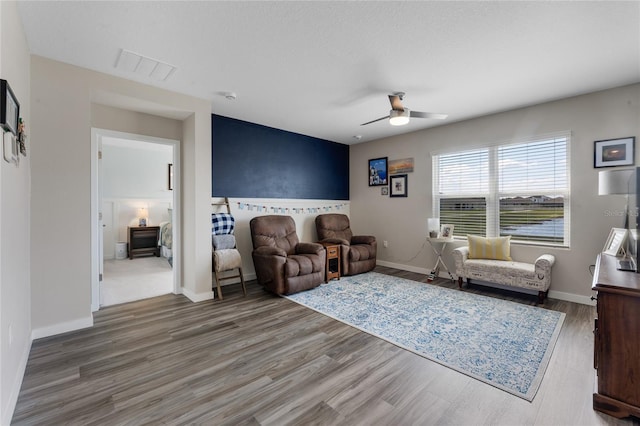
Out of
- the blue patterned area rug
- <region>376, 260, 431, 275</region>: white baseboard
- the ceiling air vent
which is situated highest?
the ceiling air vent

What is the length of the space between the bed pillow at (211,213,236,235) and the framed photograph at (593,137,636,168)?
4.75 m

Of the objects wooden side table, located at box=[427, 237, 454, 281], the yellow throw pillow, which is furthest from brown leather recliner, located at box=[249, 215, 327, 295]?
the yellow throw pillow

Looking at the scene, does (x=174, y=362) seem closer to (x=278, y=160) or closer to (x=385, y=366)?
(x=385, y=366)

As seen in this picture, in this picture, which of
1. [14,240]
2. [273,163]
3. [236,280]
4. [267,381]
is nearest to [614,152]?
[267,381]

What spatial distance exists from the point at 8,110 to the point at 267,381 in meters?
2.31

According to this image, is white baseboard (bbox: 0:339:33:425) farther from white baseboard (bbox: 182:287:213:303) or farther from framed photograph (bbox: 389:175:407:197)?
framed photograph (bbox: 389:175:407:197)

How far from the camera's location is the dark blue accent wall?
4.37m

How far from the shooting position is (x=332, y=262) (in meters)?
4.72

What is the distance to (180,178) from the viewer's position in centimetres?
394

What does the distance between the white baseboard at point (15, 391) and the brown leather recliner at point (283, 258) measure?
2328mm

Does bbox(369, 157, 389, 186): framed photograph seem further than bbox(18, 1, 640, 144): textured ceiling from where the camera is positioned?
Yes

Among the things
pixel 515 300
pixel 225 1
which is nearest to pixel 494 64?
pixel 225 1

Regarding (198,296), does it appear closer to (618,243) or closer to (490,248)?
(490,248)

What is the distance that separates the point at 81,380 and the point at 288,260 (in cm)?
234
